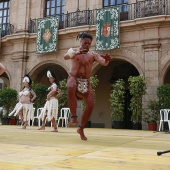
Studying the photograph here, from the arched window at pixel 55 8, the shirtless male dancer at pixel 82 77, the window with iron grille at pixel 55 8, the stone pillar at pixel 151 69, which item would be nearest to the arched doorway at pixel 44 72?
the arched window at pixel 55 8

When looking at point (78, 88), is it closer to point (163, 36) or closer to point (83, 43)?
point (83, 43)

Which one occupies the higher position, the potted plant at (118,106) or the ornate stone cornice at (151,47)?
the ornate stone cornice at (151,47)

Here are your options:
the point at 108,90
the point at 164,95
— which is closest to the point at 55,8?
the point at 108,90

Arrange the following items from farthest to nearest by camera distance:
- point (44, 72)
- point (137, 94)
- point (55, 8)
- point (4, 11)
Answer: point (4, 11), point (44, 72), point (55, 8), point (137, 94)

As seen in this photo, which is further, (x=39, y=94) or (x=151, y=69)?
(x=39, y=94)

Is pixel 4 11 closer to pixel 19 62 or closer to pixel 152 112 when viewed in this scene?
pixel 19 62

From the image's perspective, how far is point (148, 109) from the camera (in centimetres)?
1170

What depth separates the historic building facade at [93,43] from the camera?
1204 centimetres

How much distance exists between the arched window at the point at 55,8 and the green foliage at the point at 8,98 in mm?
4384

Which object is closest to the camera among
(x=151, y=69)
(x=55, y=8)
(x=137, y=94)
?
(x=137, y=94)

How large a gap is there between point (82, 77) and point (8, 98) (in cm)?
991

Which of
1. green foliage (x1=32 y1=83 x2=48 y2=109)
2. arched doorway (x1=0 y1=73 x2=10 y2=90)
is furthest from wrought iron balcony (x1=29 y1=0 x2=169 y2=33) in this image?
arched doorway (x1=0 y1=73 x2=10 y2=90)

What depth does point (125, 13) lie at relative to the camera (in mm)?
13234

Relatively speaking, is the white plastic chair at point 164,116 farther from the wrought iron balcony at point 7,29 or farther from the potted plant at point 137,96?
the wrought iron balcony at point 7,29
